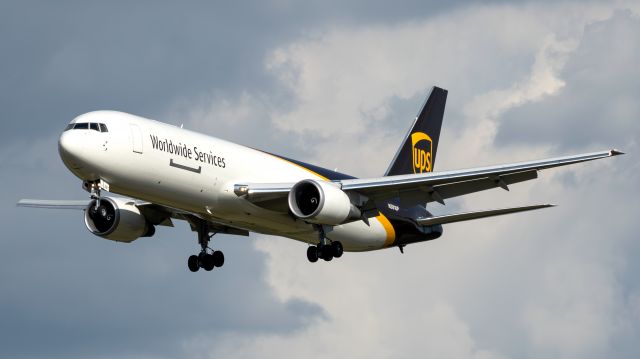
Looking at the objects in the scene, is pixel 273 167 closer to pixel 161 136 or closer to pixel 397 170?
pixel 161 136

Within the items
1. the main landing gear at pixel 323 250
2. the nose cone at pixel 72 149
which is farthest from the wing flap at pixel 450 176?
the nose cone at pixel 72 149

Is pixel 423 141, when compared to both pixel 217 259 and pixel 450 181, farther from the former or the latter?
pixel 450 181

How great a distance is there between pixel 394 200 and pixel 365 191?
5.46 m

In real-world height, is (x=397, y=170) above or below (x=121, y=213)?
above

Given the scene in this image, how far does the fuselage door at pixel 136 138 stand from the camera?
50188 mm

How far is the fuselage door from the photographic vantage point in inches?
1976

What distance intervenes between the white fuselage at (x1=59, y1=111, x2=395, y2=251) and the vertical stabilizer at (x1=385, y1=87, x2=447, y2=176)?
8199 millimetres

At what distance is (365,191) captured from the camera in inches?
2163

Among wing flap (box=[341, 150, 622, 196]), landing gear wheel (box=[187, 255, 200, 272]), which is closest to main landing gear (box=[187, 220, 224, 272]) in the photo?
landing gear wheel (box=[187, 255, 200, 272])

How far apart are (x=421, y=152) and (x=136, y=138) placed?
1943cm

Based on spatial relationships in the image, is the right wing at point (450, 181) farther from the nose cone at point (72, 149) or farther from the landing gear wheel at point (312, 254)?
the nose cone at point (72, 149)

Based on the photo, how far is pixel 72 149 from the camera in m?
49.2

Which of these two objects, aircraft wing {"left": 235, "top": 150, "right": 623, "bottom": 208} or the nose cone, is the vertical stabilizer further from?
the nose cone

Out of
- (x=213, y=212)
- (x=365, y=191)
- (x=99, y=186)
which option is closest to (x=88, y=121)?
(x=99, y=186)
